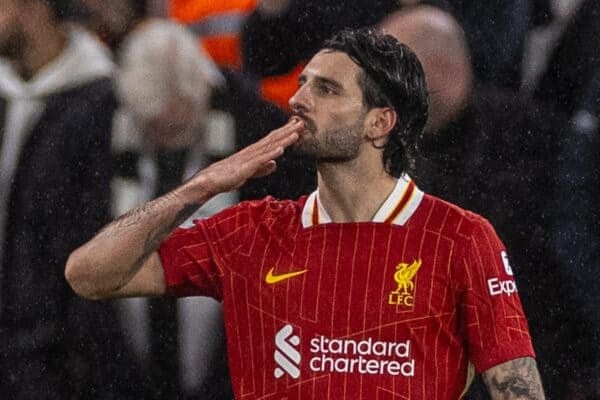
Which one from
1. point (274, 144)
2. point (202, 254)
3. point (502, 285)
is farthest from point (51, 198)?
point (502, 285)

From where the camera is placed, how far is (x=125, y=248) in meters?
3.10

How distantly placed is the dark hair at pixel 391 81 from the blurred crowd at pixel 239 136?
3.32 feet

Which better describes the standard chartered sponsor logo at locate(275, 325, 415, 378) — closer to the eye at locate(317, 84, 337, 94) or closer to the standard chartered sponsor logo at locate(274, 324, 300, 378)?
the standard chartered sponsor logo at locate(274, 324, 300, 378)

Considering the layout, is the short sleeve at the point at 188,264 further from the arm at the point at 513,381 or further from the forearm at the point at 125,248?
the arm at the point at 513,381

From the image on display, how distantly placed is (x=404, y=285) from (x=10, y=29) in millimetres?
1804

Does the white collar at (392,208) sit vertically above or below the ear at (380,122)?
below

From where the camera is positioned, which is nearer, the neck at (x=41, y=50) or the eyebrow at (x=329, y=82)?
the eyebrow at (x=329, y=82)

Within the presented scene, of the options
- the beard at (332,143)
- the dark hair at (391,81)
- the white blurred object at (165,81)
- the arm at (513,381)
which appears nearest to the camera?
the arm at (513,381)

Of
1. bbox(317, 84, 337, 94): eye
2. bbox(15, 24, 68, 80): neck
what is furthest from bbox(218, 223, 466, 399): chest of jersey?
bbox(15, 24, 68, 80): neck

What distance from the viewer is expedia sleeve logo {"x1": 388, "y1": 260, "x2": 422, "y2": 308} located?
312cm

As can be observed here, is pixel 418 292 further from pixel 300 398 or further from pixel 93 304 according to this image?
pixel 93 304

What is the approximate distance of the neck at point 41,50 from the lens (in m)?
4.41

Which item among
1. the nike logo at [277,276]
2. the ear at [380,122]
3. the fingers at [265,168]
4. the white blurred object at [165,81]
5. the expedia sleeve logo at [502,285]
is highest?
the white blurred object at [165,81]

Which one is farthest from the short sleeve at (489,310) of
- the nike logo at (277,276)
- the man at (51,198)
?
the man at (51,198)
